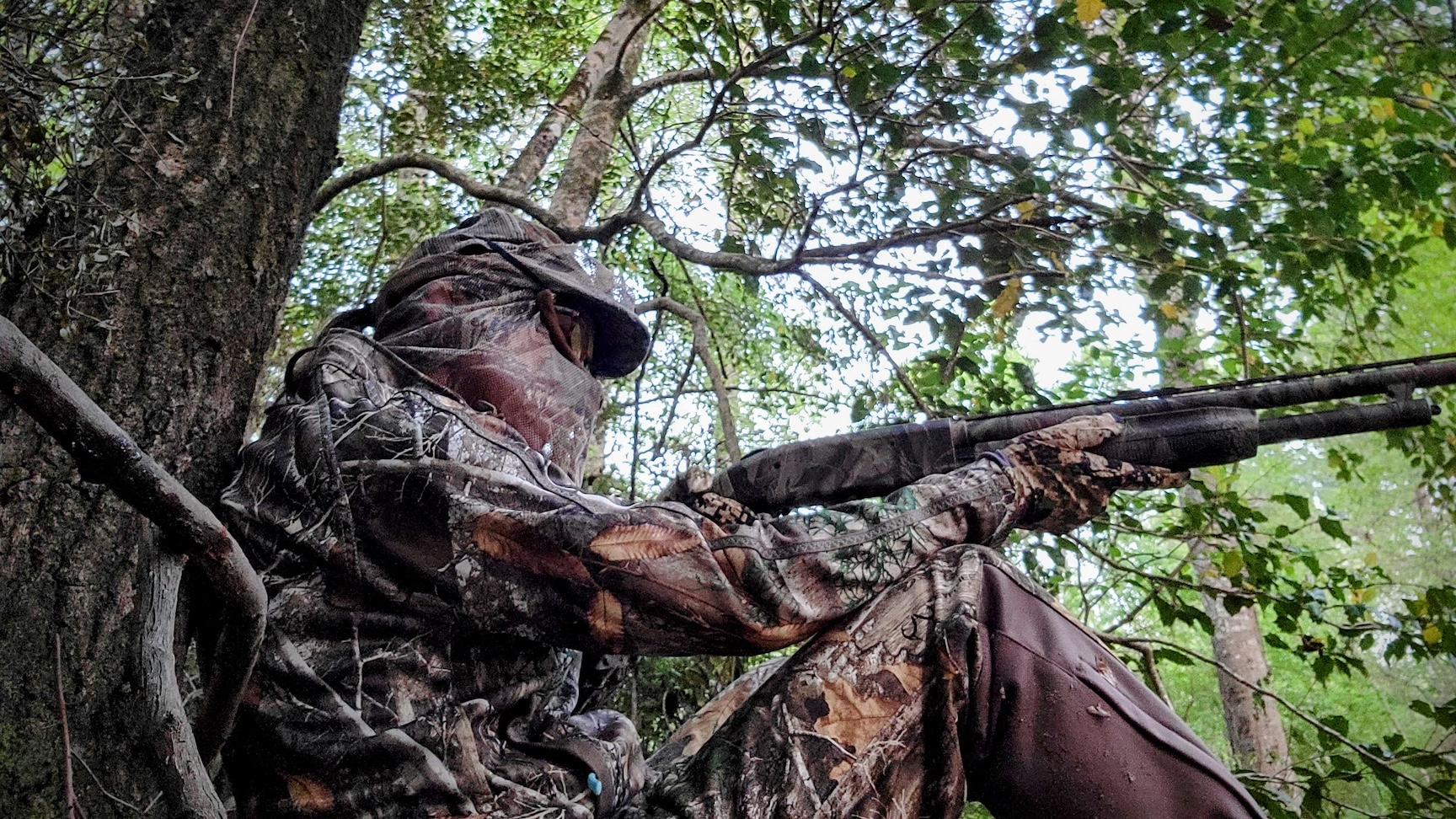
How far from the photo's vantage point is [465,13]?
6.82 m

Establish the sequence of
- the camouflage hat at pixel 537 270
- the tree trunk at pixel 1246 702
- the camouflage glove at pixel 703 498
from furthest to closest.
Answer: the tree trunk at pixel 1246 702 → the camouflage hat at pixel 537 270 → the camouflage glove at pixel 703 498

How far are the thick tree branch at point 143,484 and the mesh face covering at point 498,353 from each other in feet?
4.26

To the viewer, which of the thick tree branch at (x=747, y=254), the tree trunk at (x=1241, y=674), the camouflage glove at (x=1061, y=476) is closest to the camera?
the camouflage glove at (x=1061, y=476)

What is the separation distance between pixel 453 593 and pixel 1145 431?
1773 millimetres

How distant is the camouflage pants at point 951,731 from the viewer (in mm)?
2064

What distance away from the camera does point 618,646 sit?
2104mm

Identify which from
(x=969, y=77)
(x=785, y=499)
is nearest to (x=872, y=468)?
(x=785, y=499)

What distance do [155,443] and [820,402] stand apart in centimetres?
482

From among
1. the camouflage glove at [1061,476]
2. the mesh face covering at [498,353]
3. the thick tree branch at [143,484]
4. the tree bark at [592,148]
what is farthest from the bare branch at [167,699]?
the tree bark at [592,148]

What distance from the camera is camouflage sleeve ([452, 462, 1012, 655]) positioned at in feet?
6.73

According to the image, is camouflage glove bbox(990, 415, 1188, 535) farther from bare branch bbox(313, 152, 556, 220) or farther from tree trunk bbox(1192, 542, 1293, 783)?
tree trunk bbox(1192, 542, 1293, 783)

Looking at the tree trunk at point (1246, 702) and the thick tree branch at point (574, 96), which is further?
the tree trunk at point (1246, 702)

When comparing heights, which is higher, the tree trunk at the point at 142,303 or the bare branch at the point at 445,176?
the bare branch at the point at 445,176

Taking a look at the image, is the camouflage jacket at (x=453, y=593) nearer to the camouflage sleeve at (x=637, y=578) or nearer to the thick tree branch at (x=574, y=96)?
the camouflage sleeve at (x=637, y=578)
